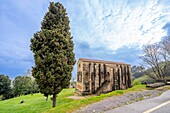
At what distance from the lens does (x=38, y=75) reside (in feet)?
35.1

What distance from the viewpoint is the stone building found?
18969 mm

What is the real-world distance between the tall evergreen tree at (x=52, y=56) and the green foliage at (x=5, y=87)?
3388 centimetres

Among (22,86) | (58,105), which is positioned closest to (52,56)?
(58,105)

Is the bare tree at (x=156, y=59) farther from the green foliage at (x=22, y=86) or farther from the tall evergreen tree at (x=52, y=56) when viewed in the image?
the green foliage at (x=22, y=86)

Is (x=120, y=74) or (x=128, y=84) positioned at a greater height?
(x=120, y=74)

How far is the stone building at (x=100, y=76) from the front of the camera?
18969 mm

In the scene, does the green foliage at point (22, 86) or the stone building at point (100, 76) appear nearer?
the stone building at point (100, 76)

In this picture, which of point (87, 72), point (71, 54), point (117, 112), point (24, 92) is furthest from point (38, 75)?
point (24, 92)

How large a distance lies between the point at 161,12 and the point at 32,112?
60.9 feet

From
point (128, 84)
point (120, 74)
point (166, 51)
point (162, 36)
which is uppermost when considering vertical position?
point (162, 36)

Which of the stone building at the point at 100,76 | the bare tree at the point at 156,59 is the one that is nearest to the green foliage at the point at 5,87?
the stone building at the point at 100,76

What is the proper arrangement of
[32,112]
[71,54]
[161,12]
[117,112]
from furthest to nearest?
[161,12] < [32,112] < [71,54] < [117,112]

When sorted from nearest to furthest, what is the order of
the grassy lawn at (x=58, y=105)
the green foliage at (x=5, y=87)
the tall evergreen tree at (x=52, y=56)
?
the grassy lawn at (x=58, y=105), the tall evergreen tree at (x=52, y=56), the green foliage at (x=5, y=87)

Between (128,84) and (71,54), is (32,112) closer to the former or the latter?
(71,54)
